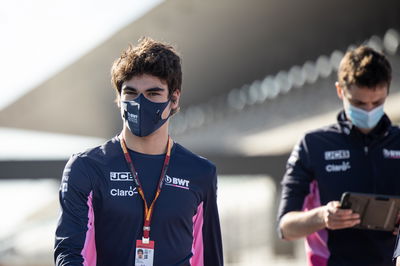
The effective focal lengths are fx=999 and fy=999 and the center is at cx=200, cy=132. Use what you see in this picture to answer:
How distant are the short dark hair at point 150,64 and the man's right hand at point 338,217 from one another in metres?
1.29

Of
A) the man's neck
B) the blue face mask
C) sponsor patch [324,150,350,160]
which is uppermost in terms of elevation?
the blue face mask

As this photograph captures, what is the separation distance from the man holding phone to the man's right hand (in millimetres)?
116

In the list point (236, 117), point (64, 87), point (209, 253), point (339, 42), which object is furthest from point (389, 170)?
point (236, 117)

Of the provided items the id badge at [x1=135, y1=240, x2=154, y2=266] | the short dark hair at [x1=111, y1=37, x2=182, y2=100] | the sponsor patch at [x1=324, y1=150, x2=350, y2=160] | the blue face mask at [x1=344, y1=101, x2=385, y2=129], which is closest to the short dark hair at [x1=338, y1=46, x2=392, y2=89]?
the blue face mask at [x1=344, y1=101, x2=385, y2=129]

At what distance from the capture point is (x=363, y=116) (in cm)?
598

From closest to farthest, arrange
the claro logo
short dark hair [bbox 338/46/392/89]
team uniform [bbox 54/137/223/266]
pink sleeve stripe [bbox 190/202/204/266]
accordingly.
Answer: team uniform [bbox 54/137/223/266]
pink sleeve stripe [bbox 190/202/204/266]
short dark hair [bbox 338/46/392/89]
the claro logo

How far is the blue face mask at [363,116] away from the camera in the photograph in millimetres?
5977

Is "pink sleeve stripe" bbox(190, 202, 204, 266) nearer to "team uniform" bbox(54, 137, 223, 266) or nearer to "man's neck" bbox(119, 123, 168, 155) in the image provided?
"team uniform" bbox(54, 137, 223, 266)

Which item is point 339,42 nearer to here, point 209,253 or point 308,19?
point 308,19

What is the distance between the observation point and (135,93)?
186 inches

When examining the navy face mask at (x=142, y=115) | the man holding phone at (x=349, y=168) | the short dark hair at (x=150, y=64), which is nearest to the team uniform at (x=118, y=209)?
the navy face mask at (x=142, y=115)

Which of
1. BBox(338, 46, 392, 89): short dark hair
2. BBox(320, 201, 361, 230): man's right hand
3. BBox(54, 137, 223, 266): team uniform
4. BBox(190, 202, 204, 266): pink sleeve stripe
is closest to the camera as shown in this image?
BBox(54, 137, 223, 266): team uniform

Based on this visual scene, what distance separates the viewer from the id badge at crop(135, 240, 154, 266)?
462 cm

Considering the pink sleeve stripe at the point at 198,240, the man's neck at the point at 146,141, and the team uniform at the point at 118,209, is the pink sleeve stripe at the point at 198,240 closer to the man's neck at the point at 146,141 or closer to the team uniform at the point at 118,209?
the team uniform at the point at 118,209
